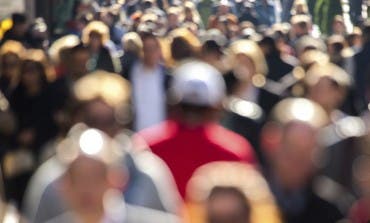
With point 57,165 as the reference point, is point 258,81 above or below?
below

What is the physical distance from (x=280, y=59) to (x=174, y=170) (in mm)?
6547

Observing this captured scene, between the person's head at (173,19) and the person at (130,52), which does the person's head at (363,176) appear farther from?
the person's head at (173,19)

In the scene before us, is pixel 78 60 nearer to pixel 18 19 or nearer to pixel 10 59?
pixel 10 59

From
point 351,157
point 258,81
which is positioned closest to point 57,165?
point 351,157

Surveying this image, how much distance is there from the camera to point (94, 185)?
18.7ft

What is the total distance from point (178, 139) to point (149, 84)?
12.9 ft

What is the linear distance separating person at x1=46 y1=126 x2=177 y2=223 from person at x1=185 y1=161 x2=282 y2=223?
298 millimetres

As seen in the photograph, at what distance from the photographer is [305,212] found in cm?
696

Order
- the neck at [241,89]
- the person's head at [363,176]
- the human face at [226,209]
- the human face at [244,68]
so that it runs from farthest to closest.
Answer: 1. the human face at [244,68]
2. the neck at [241,89]
3. the person's head at [363,176]
4. the human face at [226,209]

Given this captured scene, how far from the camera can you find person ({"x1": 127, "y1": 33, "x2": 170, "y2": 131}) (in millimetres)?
11328

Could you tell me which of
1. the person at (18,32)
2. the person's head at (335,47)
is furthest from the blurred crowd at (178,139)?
the person at (18,32)

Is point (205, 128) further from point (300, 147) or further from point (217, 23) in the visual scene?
point (217, 23)

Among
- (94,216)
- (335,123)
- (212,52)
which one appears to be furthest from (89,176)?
(212,52)

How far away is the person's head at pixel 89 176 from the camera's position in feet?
18.8
